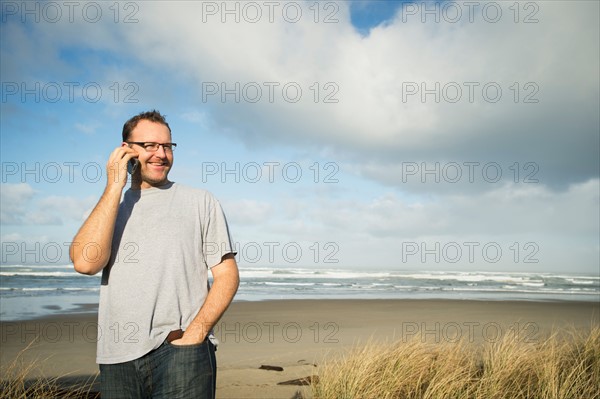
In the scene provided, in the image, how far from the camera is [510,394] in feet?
15.6

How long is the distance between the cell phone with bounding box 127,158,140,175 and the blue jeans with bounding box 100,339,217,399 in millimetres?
851

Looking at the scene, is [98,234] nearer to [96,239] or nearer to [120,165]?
[96,239]

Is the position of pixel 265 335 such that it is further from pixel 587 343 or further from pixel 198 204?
pixel 198 204

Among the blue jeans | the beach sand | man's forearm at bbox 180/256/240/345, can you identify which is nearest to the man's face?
man's forearm at bbox 180/256/240/345

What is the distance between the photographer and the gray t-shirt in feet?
7.06

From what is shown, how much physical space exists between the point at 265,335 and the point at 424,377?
623 cm

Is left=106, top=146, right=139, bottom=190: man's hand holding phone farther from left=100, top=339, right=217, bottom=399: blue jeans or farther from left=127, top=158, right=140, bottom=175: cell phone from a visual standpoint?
left=100, top=339, right=217, bottom=399: blue jeans

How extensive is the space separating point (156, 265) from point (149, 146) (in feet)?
2.02

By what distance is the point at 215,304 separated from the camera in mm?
2189

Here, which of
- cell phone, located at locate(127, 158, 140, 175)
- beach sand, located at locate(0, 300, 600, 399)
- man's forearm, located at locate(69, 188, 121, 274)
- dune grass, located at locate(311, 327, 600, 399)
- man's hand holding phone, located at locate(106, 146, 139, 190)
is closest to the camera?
man's forearm, located at locate(69, 188, 121, 274)

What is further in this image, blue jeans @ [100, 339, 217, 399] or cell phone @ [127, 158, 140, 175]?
cell phone @ [127, 158, 140, 175]

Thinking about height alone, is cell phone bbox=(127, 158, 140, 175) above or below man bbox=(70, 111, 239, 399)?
above

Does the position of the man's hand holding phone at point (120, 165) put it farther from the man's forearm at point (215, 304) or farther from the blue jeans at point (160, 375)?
the blue jeans at point (160, 375)

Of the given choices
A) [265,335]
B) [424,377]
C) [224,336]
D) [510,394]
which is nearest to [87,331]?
[224,336]
